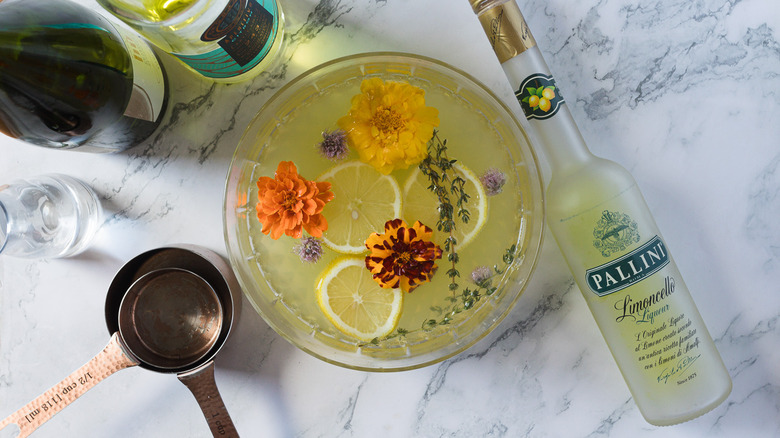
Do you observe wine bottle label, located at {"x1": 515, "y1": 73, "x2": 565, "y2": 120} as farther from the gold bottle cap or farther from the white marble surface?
the white marble surface

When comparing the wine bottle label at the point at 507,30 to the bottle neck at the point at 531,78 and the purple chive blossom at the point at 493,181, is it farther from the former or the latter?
the purple chive blossom at the point at 493,181

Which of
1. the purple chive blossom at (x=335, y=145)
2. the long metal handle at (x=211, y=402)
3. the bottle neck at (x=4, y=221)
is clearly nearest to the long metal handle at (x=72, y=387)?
the long metal handle at (x=211, y=402)

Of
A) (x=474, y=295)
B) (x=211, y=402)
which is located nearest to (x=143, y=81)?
(x=211, y=402)

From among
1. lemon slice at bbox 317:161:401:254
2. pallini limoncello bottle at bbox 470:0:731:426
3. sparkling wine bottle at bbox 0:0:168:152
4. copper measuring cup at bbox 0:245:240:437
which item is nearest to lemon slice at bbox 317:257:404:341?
lemon slice at bbox 317:161:401:254

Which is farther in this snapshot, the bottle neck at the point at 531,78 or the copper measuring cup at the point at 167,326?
the copper measuring cup at the point at 167,326

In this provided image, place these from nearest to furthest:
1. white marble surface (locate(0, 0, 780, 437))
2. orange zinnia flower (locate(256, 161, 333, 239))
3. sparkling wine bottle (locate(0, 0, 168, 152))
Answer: sparkling wine bottle (locate(0, 0, 168, 152)) → orange zinnia flower (locate(256, 161, 333, 239)) → white marble surface (locate(0, 0, 780, 437))

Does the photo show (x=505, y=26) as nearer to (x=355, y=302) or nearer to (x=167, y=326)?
(x=355, y=302)
